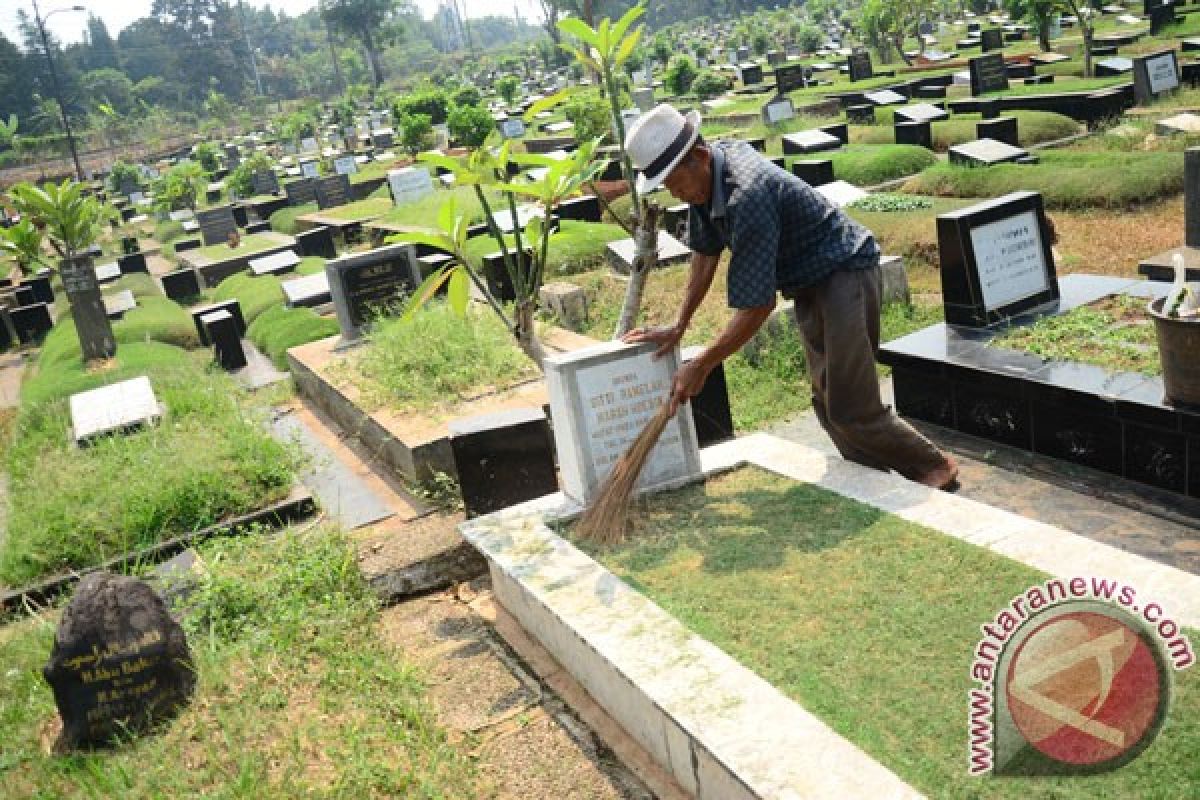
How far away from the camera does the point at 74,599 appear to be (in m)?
3.49

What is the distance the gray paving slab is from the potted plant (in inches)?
143

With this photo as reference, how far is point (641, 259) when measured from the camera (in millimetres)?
4402

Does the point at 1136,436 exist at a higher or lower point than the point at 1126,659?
lower

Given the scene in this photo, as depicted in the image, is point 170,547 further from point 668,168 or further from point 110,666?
point 668,168

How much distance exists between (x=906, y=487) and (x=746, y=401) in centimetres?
245

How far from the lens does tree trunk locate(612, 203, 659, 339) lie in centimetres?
430

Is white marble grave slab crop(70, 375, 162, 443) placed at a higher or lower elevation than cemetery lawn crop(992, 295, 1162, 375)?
higher

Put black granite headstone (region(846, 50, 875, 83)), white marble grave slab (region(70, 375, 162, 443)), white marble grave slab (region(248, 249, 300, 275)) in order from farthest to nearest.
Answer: black granite headstone (region(846, 50, 875, 83))
white marble grave slab (region(248, 249, 300, 275))
white marble grave slab (region(70, 375, 162, 443))

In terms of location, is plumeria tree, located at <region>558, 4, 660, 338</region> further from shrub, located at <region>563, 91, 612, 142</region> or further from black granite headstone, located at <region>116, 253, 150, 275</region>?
black granite headstone, located at <region>116, 253, 150, 275</region>

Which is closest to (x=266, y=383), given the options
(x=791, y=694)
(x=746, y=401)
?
(x=746, y=401)

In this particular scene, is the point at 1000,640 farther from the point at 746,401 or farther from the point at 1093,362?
the point at 746,401

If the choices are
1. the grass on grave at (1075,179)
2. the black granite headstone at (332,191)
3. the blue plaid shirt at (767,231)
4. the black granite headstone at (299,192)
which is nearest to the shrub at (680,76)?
the black granite headstone at (332,191)

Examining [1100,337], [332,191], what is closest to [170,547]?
[1100,337]

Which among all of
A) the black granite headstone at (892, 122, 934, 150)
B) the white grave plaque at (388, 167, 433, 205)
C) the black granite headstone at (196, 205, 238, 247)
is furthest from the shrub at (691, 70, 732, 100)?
the black granite headstone at (892, 122, 934, 150)
